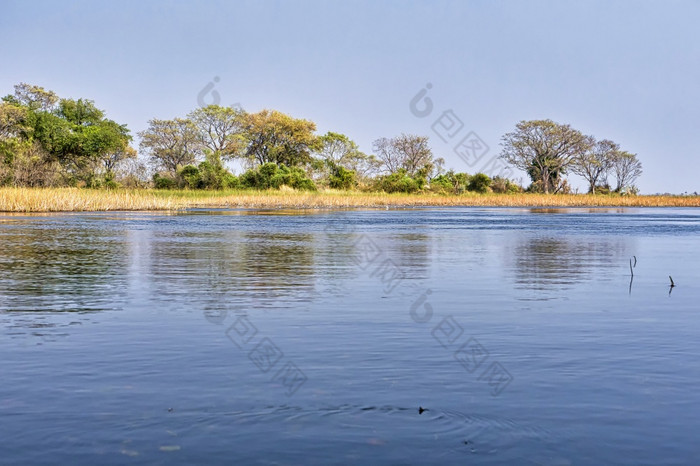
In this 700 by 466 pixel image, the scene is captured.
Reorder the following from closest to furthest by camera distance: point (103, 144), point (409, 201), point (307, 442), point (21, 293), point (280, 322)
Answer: point (307, 442), point (280, 322), point (21, 293), point (103, 144), point (409, 201)

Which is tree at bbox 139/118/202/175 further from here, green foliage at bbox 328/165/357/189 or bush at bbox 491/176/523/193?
bush at bbox 491/176/523/193

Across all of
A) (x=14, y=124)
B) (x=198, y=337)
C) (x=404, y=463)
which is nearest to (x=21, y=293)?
(x=198, y=337)

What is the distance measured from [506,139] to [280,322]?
311 feet

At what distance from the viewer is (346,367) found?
24.5 feet

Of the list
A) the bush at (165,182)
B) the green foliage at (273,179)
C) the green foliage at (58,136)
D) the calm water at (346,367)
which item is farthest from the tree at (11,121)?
the calm water at (346,367)

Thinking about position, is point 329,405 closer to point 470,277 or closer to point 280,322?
point 280,322

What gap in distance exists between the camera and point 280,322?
1008 centimetres

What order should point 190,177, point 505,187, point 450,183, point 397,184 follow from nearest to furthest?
1. point 190,177
2. point 397,184
3. point 450,183
4. point 505,187

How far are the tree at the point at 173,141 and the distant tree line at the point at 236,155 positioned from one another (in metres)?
0.12

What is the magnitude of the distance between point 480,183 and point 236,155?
2869 centimetres

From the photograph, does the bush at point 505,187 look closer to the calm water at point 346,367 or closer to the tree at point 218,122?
the tree at point 218,122

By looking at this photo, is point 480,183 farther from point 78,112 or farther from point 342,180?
point 78,112

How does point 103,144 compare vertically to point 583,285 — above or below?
above

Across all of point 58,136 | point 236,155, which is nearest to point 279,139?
point 236,155
